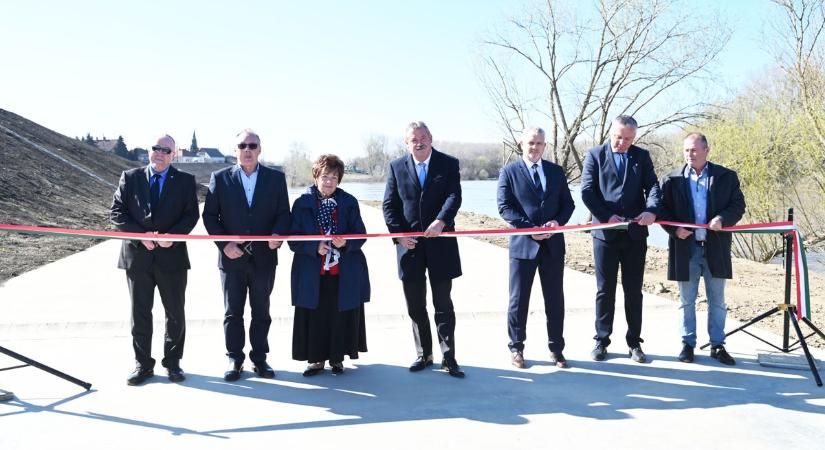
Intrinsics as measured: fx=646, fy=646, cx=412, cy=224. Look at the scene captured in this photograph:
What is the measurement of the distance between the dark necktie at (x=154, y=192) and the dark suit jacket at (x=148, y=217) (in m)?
0.03

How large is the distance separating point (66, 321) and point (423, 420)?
180 inches

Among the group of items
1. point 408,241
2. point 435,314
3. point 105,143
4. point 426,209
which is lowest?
point 435,314

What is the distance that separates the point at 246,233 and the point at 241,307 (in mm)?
611

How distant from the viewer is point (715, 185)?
226 inches

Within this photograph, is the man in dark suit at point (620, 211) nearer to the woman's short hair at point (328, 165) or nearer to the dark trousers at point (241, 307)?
the woman's short hair at point (328, 165)

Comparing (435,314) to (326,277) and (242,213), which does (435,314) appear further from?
(242,213)

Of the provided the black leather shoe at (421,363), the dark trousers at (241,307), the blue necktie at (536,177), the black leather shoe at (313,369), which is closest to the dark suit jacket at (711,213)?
the blue necktie at (536,177)

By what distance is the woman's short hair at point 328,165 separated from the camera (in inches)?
204

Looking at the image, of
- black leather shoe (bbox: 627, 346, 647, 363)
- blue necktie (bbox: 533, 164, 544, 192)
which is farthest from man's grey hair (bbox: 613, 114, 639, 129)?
black leather shoe (bbox: 627, 346, 647, 363)

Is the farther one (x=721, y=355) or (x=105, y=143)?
(x=105, y=143)

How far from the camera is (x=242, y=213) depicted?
5277 millimetres

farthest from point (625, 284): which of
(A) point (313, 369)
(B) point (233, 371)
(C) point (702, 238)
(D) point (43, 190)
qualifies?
(D) point (43, 190)

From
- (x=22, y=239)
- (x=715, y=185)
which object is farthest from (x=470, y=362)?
(x=22, y=239)

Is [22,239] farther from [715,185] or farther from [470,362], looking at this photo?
[715,185]
